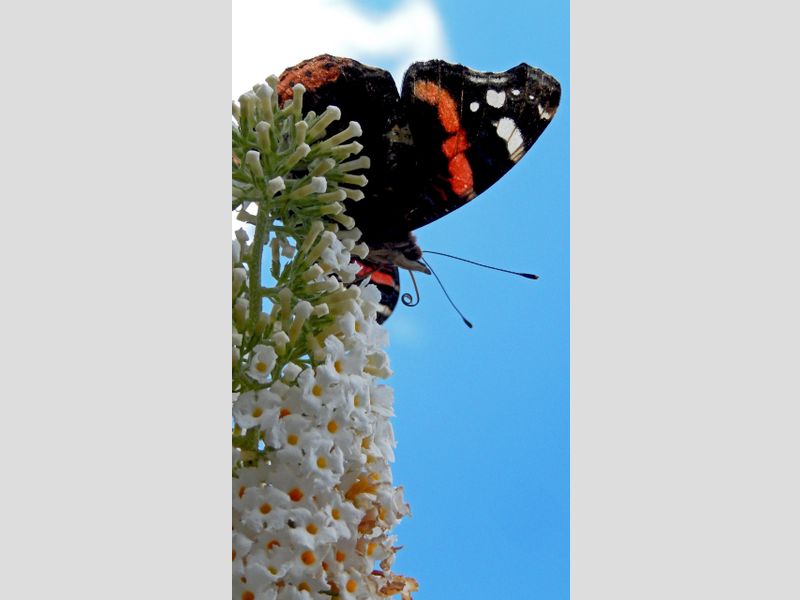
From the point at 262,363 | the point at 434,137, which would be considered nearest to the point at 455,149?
the point at 434,137

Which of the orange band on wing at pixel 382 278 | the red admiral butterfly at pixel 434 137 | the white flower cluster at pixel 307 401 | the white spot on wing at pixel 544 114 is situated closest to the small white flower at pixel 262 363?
the white flower cluster at pixel 307 401

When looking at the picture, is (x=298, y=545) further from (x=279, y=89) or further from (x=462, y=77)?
(x=462, y=77)

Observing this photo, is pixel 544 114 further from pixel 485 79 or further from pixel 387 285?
pixel 387 285

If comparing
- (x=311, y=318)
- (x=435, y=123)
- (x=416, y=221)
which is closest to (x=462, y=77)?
(x=435, y=123)

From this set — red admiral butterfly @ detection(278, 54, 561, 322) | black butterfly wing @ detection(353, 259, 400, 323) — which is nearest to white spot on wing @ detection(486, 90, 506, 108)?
red admiral butterfly @ detection(278, 54, 561, 322)

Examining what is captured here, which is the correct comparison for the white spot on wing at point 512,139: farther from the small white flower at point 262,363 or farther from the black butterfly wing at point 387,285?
the small white flower at point 262,363

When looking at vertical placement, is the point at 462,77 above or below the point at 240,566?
above

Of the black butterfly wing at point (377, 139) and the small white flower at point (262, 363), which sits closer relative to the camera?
the small white flower at point (262, 363)
